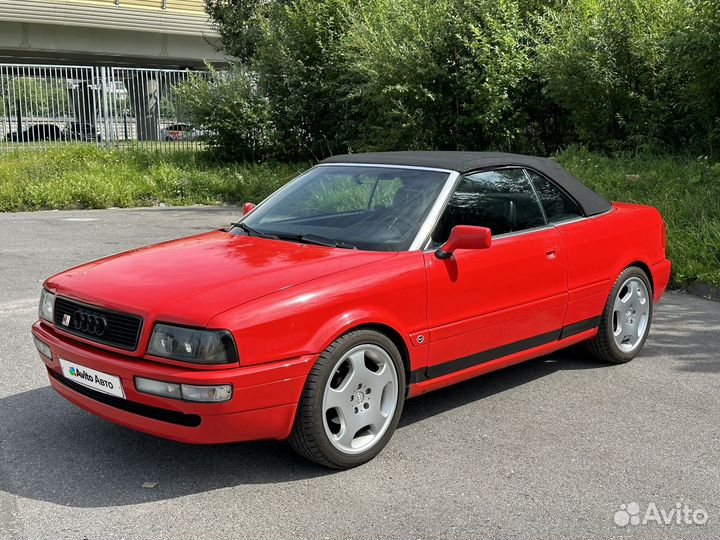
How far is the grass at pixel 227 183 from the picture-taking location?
8.86 metres

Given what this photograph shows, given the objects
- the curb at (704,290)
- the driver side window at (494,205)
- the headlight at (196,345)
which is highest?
the driver side window at (494,205)

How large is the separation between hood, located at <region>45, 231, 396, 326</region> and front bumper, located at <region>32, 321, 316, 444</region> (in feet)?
0.77

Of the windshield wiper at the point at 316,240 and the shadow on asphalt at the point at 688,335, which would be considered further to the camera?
the shadow on asphalt at the point at 688,335

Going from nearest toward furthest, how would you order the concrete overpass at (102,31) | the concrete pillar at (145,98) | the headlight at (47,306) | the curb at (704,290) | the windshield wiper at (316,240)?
1. the headlight at (47,306)
2. the windshield wiper at (316,240)
3. the curb at (704,290)
4. the concrete pillar at (145,98)
5. the concrete overpass at (102,31)

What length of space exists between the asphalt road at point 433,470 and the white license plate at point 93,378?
0.42 m

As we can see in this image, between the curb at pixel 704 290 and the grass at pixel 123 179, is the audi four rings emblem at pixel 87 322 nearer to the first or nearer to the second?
the curb at pixel 704 290

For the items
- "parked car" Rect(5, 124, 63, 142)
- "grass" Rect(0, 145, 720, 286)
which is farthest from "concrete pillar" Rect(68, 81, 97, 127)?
"grass" Rect(0, 145, 720, 286)

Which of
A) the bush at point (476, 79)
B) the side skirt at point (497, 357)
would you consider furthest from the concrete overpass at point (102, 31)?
the side skirt at point (497, 357)

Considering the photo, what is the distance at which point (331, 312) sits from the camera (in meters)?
Result: 3.87

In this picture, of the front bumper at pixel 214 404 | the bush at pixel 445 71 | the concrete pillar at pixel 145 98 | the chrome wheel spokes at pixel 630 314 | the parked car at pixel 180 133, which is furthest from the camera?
the concrete pillar at pixel 145 98

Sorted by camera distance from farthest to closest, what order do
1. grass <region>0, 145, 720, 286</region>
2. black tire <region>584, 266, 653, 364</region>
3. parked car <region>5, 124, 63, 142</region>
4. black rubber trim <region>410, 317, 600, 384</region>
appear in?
parked car <region>5, 124, 63, 142</region>, grass <region>0, 145, 720, 286</region>, black tire <region>584, 266, 653, 364</region>, black rubber trim <region>410, 317, 600, 384</region>

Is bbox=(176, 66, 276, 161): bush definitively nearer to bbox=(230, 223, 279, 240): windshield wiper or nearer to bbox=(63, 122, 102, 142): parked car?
bbox=(63, 122, 102, 142): parked car

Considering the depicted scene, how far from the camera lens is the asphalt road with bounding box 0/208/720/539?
3475 millimetres

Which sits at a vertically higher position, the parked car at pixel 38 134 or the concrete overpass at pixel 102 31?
the concrete overpass at pixel 102 31
